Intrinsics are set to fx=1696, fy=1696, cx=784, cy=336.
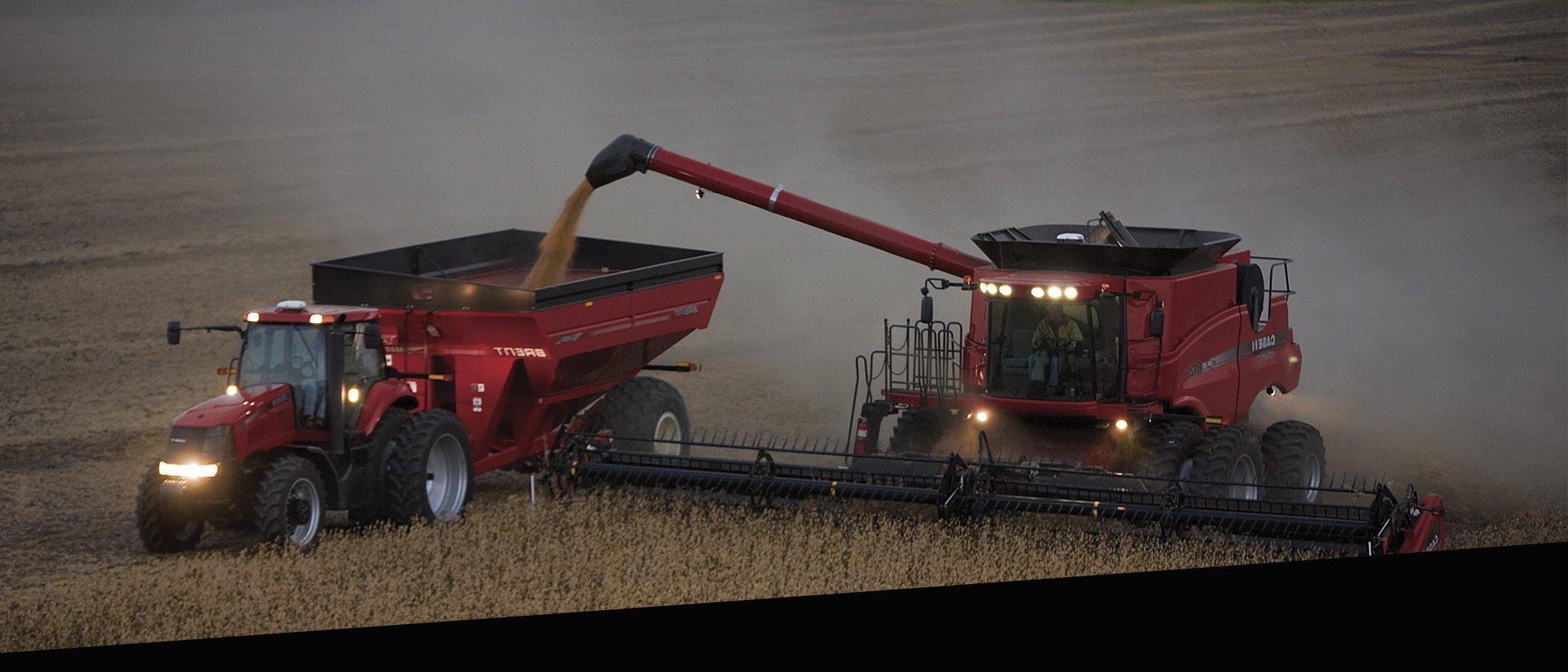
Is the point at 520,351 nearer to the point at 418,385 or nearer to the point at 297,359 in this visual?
the point at 418,385

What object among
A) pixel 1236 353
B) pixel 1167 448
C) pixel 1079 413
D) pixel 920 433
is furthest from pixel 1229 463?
pixel 920 433

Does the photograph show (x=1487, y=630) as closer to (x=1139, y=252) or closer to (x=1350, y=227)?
(x=1139, y=252)

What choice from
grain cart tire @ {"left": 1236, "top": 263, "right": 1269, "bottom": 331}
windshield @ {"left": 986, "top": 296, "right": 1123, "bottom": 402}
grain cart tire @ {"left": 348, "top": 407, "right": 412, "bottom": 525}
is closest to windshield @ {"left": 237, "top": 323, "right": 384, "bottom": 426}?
grain cart tire @ {"left": 348, "top": 407, "right": 412, "bottom": 525}

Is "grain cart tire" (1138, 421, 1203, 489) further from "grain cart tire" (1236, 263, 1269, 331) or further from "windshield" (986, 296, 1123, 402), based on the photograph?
"grain cart tire" (1236, 263, 1269, 331)

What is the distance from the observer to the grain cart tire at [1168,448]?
357 inches

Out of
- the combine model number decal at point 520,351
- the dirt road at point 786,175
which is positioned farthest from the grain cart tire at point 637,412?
the combine model number decal at point 520,351

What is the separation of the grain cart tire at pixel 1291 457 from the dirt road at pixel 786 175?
1.02 m

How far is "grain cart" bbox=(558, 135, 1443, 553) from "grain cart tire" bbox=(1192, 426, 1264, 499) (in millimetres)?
11

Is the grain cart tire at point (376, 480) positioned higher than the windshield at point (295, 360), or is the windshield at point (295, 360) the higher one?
the windshield at point (295, 360)

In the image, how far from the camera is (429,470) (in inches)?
353

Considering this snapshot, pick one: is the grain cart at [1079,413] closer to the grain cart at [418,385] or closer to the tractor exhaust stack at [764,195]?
the grain cart at [418,385]

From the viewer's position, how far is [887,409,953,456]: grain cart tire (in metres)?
9.64

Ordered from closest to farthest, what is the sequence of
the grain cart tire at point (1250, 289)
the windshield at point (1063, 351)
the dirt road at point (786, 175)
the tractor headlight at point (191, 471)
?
the tractor headlight at point (191, 471)
the windshield at point (1063, 351)
the grain cart tire at point (1250, 289)
the dirt road at point (786, 175)

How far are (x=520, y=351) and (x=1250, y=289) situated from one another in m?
4.36
